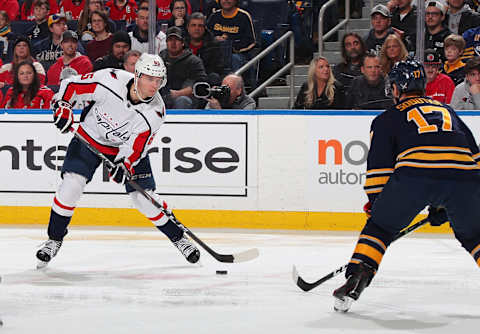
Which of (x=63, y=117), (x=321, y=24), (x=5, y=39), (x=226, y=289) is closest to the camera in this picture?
(x=226, y=289)

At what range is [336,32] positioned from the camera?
7.71 meters

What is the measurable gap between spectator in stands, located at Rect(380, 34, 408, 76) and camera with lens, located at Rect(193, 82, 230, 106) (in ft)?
3.82

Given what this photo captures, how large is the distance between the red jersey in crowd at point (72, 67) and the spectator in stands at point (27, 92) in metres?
0.29

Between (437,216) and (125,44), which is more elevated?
(125,44)

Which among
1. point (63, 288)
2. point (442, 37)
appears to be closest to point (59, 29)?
point (442, 37)

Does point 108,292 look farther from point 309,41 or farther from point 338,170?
point 309,41

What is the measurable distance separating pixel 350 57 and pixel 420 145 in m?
3.35

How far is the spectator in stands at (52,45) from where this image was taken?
25.1 ft

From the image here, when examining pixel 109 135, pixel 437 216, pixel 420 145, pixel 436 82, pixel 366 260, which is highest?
pixel 420 145

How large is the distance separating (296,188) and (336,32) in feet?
6.56

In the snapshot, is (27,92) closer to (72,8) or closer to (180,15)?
(180,15)

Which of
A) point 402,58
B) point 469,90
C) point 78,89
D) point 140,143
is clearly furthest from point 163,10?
point 140,143

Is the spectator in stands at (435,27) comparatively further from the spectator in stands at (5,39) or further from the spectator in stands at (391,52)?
the spectator in stands at (5,39)

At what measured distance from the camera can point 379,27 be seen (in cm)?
668
